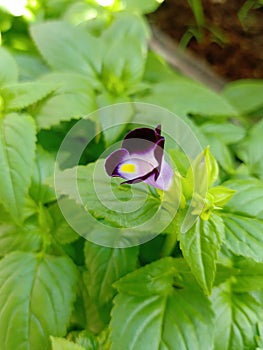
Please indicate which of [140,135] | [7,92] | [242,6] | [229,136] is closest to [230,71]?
[242,6]

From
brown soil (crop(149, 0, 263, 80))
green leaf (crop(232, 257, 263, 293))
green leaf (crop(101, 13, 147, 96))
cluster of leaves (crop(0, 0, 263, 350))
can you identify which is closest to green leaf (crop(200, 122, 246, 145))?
cluster of leaves (crop(0, 0, 263, 350))

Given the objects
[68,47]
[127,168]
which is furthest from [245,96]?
[127,168]

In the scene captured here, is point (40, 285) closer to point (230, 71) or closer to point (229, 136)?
point (229, 136)

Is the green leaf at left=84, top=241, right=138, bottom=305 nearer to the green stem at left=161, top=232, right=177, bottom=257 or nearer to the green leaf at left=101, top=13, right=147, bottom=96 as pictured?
the green stem at left=161, top=232, right=177, bottom=257

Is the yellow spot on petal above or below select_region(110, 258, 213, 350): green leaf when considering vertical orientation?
above

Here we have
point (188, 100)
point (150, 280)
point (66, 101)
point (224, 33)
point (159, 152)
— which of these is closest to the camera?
point (159, 152)

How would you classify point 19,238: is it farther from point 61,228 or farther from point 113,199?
point 113,199
